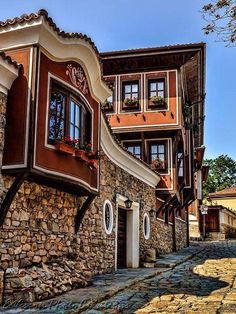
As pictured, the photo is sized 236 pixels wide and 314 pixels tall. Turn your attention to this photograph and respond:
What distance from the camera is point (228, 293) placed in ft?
26.7

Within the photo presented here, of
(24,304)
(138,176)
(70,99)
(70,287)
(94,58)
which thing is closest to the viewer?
(24,304)

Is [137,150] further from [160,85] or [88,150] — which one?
[88,150]

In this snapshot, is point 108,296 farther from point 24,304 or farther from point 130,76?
point 130,76

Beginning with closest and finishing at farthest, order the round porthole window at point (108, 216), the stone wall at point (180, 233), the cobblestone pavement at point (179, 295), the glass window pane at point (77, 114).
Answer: the cobblestone pavement at point (179, 295), the glass window pane at point (77, 114), the round porthole window at point (108, 216), the stone wall at point (180, 233)

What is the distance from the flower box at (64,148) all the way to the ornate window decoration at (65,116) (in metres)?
0.10

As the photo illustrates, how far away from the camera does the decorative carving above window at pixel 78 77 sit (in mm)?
8547

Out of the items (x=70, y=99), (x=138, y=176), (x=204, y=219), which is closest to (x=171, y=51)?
(x=138, y=176)

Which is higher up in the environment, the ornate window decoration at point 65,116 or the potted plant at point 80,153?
the ornate window decoration at point 65,116

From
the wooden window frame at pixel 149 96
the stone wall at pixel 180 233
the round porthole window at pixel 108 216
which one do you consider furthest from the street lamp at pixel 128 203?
the stone wall at pixel 180 233

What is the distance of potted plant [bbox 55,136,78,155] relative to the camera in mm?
7766

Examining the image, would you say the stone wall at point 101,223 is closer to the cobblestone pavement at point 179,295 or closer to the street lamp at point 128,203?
the street lamp at point 128,203

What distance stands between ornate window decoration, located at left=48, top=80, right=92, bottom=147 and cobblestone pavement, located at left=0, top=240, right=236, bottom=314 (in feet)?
9.36

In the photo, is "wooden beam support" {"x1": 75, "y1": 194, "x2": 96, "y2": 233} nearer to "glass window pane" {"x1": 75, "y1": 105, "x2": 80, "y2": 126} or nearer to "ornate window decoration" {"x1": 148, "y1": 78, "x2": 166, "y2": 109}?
"glass window pane" {"x1": 75, "y1": 105, "x2": 80, "y2": 126}

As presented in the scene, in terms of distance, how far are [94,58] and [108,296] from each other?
498 centimetres
